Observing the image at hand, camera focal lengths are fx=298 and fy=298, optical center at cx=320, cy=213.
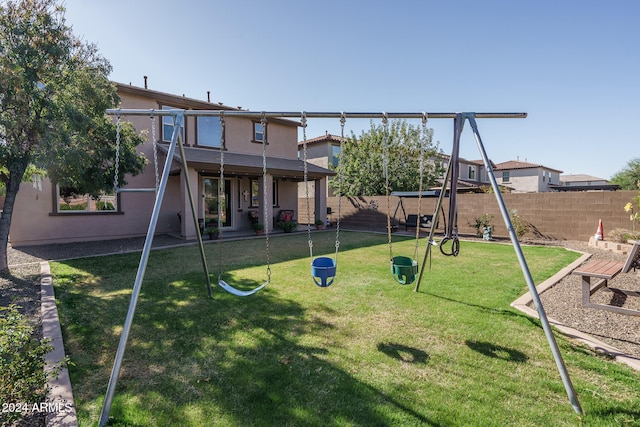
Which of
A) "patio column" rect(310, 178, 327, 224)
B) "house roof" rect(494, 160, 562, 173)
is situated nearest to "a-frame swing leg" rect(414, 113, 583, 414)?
"patio column" rect(310, 178, 327, 224)

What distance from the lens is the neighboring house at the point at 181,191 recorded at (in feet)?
32.6

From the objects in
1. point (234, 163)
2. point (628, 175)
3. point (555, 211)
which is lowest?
point (555, 211)

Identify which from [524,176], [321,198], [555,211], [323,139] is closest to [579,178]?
[524,176]

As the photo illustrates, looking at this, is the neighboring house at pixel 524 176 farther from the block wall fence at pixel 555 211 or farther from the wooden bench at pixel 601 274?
the wooden bench at pixel 601 274

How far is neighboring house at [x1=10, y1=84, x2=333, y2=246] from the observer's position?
32.6ft

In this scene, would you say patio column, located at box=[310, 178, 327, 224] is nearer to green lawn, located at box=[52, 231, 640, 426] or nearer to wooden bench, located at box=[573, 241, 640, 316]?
green lawn, located at box=[52, 231, 640, 426]

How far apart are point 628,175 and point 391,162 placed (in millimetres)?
29864

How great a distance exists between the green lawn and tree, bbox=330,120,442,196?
1430 cm

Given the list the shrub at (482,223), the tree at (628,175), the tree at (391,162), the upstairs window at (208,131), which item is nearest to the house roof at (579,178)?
the tree at (628,175)

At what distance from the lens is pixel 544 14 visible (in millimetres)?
7250

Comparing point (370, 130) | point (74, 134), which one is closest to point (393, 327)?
point (74, 134)

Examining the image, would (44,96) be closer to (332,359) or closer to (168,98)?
(168,98)

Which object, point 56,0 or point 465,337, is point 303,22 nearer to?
point 56,0

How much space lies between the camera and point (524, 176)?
120ft
